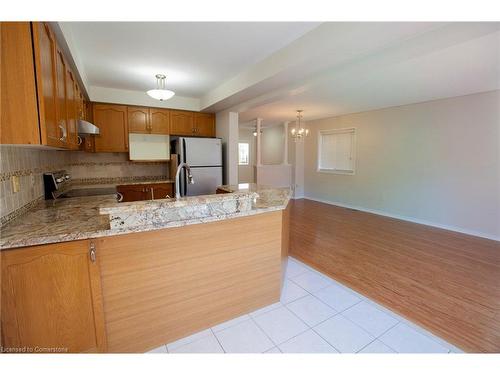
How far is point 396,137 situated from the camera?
4844 mm

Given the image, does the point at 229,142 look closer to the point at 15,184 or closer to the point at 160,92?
the point at 160,92

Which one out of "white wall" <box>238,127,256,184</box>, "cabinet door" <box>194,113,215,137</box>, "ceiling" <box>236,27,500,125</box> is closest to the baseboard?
"ceiling" <box>236,27,500,125</box>

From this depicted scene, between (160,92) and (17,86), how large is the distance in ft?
5.50

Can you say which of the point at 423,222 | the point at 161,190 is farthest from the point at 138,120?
→ the point at 423,222

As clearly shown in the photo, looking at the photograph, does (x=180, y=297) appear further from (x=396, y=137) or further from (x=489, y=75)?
(x=396, y=137)

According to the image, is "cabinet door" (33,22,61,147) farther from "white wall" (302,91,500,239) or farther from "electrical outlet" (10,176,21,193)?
"white wall" (302,91,500,239)

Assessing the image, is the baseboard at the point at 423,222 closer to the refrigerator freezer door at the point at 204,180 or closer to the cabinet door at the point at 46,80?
the refrigerator freezer door at the point at 204,180

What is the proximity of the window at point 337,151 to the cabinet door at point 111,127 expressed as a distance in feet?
15.8

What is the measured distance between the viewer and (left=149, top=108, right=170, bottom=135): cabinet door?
4.16 m

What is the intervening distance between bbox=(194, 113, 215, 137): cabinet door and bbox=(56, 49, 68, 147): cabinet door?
258 cm

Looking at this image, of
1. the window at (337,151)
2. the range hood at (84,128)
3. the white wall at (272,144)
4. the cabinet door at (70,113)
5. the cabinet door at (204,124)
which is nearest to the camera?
the cabinet door at (70,113)

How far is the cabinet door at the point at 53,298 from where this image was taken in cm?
119

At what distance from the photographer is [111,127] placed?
3.92m
